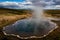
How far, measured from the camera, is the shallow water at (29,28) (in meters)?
4.82

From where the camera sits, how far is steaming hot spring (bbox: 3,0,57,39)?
4.81m

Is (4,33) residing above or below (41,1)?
below

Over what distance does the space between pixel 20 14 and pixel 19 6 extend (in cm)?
21

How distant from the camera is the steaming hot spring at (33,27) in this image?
481 centimetres

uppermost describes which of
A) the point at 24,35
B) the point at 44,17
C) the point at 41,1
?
the point at 41,1

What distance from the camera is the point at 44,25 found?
4973 mm

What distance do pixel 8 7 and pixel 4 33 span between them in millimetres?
682

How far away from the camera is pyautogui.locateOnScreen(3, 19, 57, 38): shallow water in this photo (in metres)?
4.82

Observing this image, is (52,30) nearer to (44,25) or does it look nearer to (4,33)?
(44,25)

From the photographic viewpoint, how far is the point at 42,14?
16.1ft

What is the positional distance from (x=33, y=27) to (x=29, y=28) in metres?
0.10

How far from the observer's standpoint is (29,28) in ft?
16.0

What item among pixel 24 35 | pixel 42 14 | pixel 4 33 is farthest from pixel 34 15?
pixel 4 33

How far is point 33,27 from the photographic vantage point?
4.85 m
